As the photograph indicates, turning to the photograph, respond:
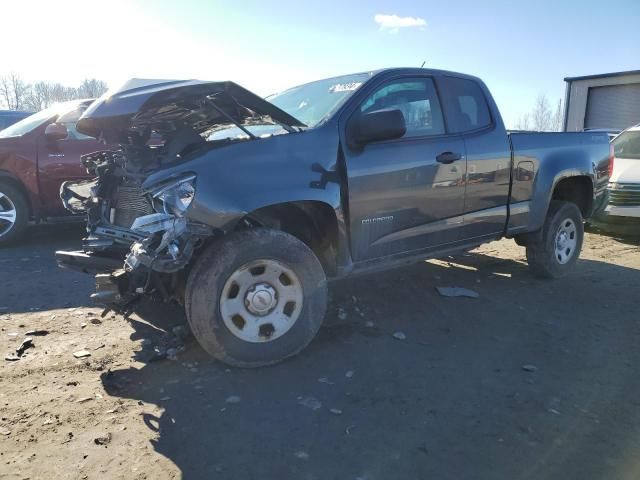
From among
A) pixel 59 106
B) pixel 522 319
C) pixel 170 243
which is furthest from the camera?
pixel 59 106

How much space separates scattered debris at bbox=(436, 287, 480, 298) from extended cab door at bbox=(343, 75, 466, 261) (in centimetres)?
79

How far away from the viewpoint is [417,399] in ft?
10.2

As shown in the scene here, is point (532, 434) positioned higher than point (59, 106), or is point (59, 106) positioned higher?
point (59, 106)

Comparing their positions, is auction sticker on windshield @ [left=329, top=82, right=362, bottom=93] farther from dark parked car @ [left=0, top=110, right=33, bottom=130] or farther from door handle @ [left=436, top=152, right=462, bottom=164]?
dark parked car @ [left=0, top=110, right=33, bottom=130]

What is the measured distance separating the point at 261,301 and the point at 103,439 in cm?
123

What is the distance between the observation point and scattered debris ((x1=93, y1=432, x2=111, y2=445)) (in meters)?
2.63

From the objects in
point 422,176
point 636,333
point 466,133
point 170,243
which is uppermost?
point 466,133

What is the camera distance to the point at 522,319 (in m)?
4.53

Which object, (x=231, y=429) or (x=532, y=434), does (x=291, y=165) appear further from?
(x=532, y=434)

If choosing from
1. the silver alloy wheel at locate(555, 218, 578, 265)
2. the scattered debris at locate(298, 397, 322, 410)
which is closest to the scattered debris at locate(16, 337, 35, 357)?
the scattered debris at locate(298, 397, 322, 410)

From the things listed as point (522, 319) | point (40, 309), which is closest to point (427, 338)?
point (522, 319)

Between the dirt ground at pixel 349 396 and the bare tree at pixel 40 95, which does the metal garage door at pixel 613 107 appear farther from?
the bare tree at pixel 40 95

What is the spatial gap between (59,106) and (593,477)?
24.8 ft

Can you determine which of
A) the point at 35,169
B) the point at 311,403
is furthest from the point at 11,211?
the point at 311,403
